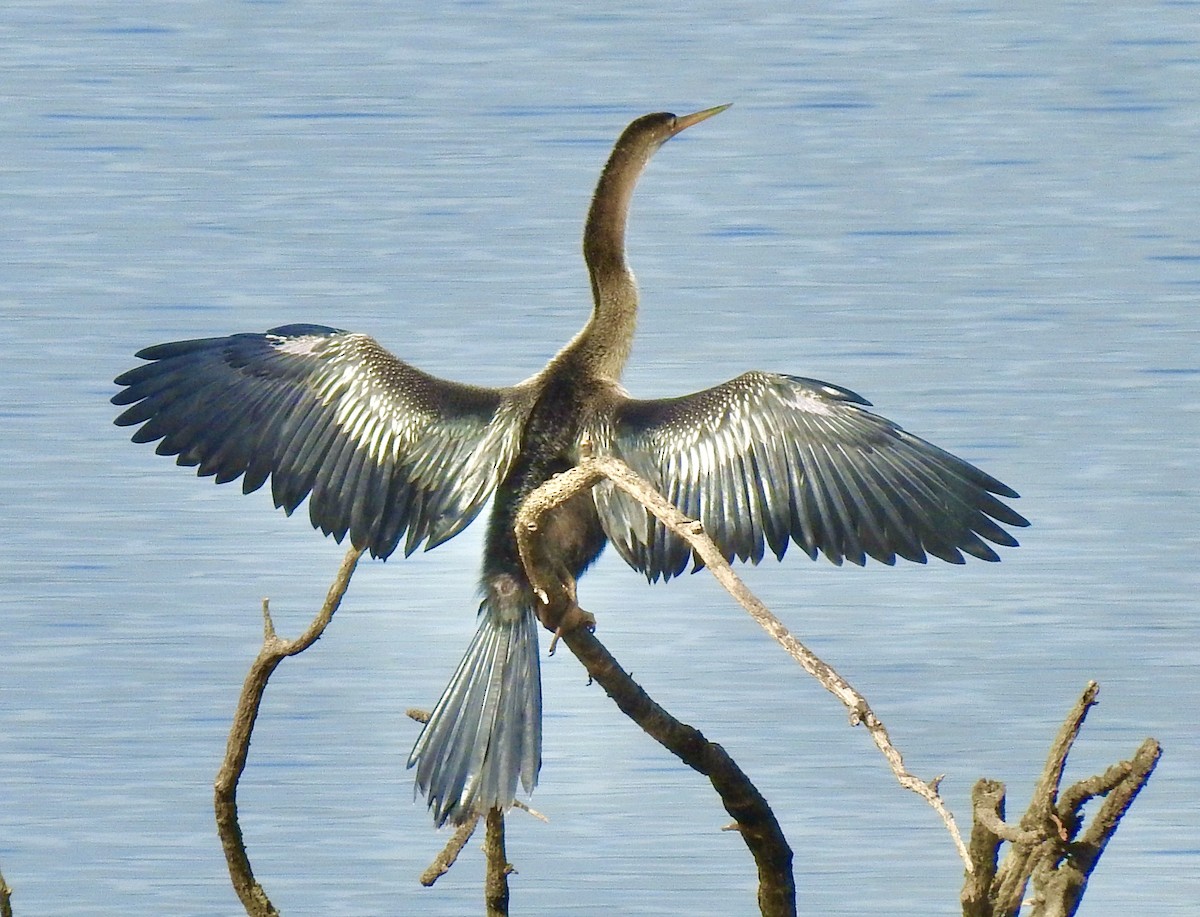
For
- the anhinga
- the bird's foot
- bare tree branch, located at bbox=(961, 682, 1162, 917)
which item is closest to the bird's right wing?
the anhinga

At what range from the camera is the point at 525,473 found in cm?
440

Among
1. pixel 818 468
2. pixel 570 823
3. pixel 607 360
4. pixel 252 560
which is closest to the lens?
pixel 818 468

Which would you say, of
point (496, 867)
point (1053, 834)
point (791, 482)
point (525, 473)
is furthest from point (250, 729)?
point (1053, 834)

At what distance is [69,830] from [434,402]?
181 cm

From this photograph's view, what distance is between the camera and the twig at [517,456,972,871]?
2.88m

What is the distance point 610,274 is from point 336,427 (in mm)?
772

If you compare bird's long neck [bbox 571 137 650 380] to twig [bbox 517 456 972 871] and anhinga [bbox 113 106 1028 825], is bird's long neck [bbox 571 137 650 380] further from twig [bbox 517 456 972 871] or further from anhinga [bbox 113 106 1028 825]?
twig [bbox 517 456 972 871]

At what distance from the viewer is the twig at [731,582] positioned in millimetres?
2877

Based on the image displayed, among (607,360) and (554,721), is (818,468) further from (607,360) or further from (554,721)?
(554,721)

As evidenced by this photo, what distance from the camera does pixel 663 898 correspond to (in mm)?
5258

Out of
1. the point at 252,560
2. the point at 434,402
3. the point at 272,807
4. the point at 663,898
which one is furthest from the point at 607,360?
the point at 252,560

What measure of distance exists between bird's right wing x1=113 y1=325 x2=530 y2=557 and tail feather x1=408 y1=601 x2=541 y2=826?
307mm

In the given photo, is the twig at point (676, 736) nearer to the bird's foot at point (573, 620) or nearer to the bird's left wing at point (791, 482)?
the bird's foot at point (573, 620)

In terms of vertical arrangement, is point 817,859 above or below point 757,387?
below
